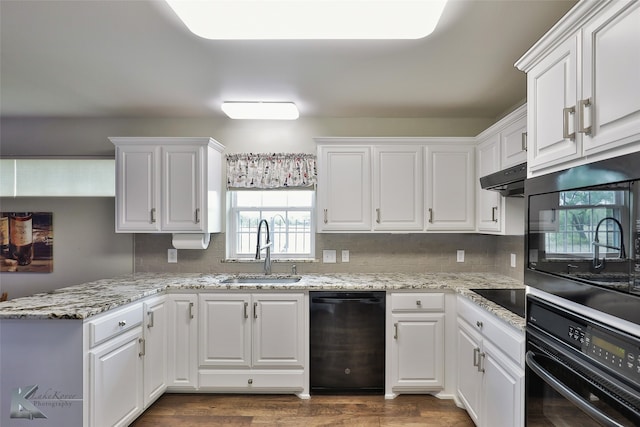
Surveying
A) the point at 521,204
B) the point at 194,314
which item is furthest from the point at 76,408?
the point at 521,204

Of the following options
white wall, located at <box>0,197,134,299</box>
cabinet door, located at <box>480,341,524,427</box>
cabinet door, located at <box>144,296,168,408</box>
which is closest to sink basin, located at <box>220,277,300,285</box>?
cabinet door, located at <box>144,296,168,408</box>

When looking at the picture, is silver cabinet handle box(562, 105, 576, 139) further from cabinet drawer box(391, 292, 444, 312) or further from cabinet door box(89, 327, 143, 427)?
cabinet door box(89, 327, 143, 427)

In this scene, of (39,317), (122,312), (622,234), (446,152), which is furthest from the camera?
(446,152)

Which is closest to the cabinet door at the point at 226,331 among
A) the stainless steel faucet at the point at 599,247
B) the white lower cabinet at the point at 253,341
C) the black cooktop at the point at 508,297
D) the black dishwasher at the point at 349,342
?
the white lower cabinet at the point at 253,341

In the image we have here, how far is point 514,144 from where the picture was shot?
2340 mm

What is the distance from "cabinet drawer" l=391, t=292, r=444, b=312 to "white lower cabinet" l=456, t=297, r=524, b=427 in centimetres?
17

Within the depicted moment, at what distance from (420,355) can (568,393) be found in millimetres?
1503

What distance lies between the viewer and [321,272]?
333cm

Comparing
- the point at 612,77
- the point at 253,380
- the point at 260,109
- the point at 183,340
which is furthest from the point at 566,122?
the point at 183,340

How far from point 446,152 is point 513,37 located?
122 centimetres

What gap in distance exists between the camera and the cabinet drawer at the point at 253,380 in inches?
106

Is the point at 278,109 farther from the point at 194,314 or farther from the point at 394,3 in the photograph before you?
the point at 194,314

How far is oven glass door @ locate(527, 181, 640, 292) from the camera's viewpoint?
1.02m

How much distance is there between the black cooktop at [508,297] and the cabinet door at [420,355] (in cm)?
44
